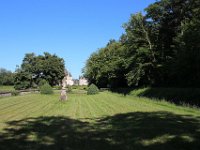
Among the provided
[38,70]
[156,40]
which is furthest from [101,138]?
[38,70]

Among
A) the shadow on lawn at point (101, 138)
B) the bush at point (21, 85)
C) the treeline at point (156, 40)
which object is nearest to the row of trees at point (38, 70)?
the bush at point (21, 85)

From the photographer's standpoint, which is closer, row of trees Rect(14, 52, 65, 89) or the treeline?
the treeline

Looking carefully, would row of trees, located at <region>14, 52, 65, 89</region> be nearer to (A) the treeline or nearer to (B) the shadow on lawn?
(A) the treeline

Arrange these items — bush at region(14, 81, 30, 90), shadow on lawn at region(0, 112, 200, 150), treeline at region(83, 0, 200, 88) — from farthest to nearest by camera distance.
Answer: bush at region(14, 81, 30, 90), treeline at region(83, 0, 200, 88), shadow on lawn at region(0, 112, 200, 150)

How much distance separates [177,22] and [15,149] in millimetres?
50410

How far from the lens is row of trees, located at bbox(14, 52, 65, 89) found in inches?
4510

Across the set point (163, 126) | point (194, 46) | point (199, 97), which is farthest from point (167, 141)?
point (194, 46)

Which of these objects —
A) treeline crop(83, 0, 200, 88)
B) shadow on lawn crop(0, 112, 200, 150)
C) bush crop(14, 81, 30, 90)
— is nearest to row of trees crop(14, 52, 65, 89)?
bush crop(14, 81, 30, 90)

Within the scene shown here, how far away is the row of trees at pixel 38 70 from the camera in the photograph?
115 metres

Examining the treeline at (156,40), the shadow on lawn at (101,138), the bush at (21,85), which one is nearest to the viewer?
the shadow on lawn at (101,138)

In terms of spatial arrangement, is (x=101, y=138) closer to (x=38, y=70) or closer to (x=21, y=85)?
(x=21, y=85)

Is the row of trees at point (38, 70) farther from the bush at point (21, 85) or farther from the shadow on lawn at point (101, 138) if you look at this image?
the shadow on lawn at point (101, 138)

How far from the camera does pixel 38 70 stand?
118 meters

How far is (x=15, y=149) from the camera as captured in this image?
401 inches
